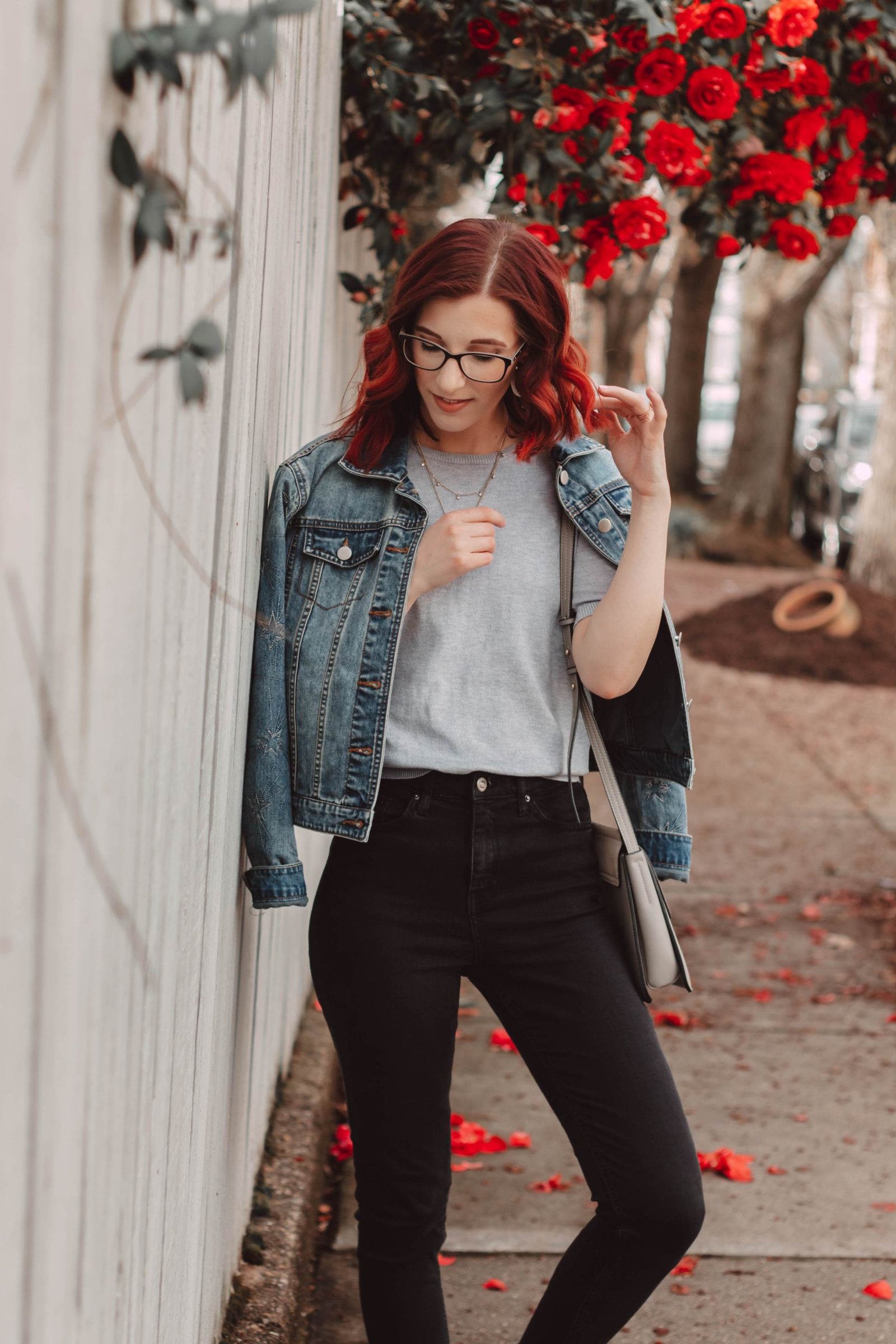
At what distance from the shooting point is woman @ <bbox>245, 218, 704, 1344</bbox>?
2.15 meters

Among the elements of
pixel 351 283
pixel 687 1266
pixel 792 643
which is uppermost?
pixel 351 283

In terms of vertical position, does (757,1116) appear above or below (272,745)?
below

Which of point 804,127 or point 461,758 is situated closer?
point 461,758

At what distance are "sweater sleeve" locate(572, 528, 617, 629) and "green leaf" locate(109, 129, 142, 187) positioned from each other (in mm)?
1182

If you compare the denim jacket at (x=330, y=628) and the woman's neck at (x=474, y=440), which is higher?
the woman's neck at (x=474, y=440)

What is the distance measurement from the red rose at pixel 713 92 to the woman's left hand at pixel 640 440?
1.53 metres

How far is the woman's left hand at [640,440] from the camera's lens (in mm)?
2166

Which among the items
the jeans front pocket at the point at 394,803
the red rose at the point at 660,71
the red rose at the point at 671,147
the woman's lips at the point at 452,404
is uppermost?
the red rose at the point at 660,71

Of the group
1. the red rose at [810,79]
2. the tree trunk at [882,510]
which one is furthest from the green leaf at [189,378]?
the tree trunk at [882,510]

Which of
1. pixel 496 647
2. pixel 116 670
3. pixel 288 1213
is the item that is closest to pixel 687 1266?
pixel 288 1213

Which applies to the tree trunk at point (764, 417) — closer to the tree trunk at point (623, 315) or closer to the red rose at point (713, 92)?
the tree trunk at point (623, 315)

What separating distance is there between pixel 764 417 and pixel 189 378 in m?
14.9

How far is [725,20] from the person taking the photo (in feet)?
10.8

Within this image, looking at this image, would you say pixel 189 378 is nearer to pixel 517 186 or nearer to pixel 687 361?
pixel 517 186
